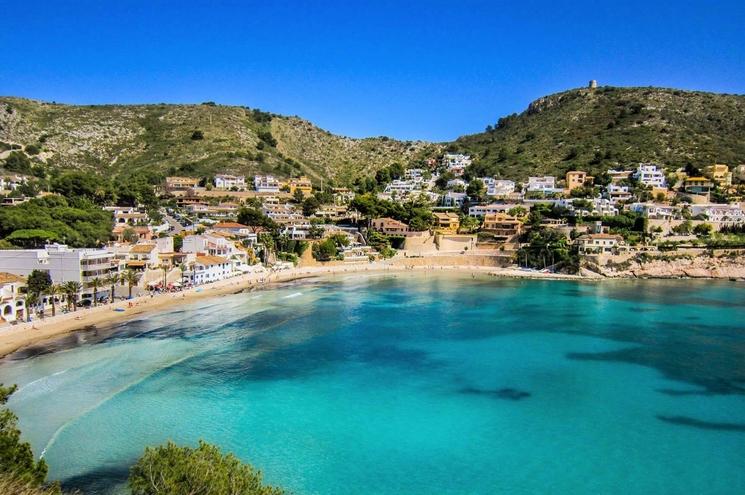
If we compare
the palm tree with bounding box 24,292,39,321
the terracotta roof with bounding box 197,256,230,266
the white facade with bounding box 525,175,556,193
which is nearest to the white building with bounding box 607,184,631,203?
the white facade with bounding box 525,175,556,193

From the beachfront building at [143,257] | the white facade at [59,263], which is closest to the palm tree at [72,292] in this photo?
the white facade at [59,263]

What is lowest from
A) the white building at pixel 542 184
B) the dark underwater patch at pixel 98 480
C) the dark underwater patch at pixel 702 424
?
the dark underwater patch at pixel 702 424

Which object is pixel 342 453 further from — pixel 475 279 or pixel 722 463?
pixel 475 279

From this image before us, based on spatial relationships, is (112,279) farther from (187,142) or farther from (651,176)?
(651,176)

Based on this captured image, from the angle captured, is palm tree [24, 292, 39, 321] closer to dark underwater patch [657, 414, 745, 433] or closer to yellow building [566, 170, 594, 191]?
dark underwater patch [657, 414, 745, 433]

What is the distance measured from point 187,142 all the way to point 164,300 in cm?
7009

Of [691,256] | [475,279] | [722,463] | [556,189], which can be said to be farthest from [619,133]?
[722,463]

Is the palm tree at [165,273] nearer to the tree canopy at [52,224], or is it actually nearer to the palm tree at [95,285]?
the palm tree at [95,285]

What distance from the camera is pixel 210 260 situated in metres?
43.2

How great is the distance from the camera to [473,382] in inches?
852

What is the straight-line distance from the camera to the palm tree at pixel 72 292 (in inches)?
1188

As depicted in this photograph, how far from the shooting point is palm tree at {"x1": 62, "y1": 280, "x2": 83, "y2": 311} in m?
30.2

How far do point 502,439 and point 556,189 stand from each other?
64464 millimetres

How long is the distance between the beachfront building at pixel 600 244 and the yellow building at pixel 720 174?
3096 cm
